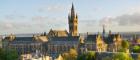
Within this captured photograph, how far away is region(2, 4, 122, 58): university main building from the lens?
3365 inches

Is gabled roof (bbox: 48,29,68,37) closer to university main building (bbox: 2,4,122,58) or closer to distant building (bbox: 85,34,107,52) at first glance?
university main building (bbox: 2,4,122,58)

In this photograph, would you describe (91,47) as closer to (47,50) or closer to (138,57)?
(47,50)

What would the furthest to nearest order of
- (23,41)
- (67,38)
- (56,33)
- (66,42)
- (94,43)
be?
(56,33) → (23,41) → (67,38) → (66,42) → (94,43)

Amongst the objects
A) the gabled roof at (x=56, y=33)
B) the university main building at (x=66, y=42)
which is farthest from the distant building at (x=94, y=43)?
the gabled roof at (x=56, y=33)

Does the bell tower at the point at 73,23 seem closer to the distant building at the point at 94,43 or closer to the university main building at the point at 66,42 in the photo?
the university main building at the point at 66,42

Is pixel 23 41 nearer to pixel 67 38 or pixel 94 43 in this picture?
pixel 67 38

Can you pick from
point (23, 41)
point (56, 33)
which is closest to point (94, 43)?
point (56, 33)

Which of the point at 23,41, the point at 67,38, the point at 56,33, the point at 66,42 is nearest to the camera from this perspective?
the point at 66,42

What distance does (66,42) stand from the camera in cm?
8994

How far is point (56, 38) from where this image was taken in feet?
304

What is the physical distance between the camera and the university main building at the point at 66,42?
280ft

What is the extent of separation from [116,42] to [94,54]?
31402mm

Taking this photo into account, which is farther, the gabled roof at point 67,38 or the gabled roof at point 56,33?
the gabled roof at point 56,33

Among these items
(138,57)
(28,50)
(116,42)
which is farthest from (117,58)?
(28,50)
